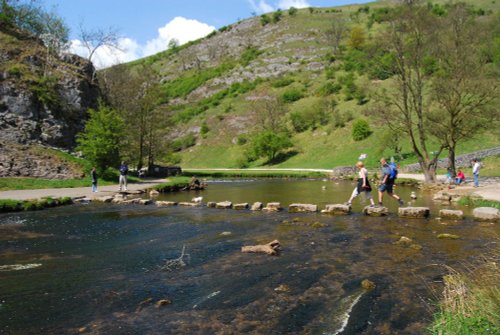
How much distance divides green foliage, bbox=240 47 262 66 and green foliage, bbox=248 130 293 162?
6801cm

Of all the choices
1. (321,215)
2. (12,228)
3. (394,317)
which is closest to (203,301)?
(394,317)

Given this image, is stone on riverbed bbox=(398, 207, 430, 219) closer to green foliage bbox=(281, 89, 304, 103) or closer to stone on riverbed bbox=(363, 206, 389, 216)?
stone on riverbed bbox=(363, 206, 389, 216)

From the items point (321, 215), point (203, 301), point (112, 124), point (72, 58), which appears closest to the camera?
point (203, 301)

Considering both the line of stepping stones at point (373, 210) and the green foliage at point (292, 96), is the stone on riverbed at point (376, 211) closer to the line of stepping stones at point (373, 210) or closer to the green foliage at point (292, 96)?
the line of stepping stones at point (373, 210)

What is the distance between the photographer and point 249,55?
465 feet

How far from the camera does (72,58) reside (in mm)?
50344

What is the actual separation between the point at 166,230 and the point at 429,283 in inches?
423

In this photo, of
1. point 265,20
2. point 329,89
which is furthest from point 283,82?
point 265,20

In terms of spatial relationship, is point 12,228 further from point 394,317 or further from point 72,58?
point 72,58

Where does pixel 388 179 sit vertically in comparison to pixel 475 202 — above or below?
above

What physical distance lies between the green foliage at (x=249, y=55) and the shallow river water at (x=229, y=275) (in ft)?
406

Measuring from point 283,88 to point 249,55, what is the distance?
4231 centimetres

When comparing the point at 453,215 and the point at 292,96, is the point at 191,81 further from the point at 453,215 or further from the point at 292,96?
the point at 453,215

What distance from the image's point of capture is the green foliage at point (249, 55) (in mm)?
136400
